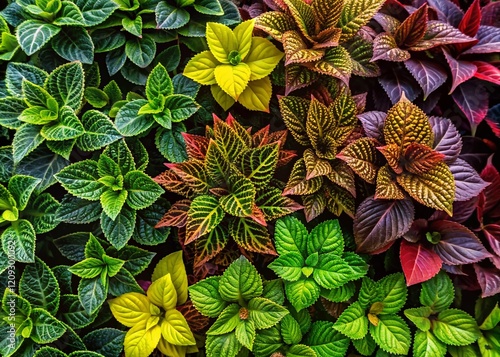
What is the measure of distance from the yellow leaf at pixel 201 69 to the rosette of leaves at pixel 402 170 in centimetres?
48

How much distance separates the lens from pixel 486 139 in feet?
4.84

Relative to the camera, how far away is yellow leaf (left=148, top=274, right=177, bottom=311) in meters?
1.35

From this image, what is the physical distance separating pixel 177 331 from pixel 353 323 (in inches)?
20.7

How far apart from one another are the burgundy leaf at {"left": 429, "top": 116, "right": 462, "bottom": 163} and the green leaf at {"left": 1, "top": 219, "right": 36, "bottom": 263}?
1.22 metres

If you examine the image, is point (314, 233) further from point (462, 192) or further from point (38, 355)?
point (38, 355)

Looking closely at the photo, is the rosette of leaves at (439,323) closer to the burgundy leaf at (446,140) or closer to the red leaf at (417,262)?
the red leaf at (417,262)

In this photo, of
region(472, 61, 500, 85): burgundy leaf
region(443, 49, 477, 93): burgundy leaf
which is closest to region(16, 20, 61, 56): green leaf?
region(443, 49, 477, 93): burgundy leaf

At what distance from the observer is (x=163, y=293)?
1361 millimetres

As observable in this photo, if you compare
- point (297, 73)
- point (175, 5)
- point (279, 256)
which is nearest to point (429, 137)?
point (297, 73)

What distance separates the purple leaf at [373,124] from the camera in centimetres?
136

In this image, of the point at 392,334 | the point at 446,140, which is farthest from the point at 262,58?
the point at 392,334

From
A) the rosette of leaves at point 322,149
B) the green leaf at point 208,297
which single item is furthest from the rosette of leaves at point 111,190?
the rosette of leaves at point 322,149

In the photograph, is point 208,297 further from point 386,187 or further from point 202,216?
point 386,187

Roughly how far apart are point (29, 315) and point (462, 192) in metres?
1.31
